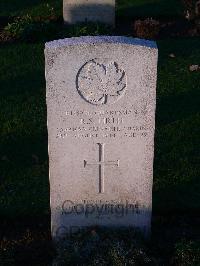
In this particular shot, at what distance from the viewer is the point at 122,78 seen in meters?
5.09

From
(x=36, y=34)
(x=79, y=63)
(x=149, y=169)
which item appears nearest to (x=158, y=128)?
(x=149, y=169)

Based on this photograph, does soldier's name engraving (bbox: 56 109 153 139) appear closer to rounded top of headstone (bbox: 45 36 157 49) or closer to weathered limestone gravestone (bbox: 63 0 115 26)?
rounded top of headstone (bbox: 45 36 157 49)

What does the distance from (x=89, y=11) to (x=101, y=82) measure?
5.97m

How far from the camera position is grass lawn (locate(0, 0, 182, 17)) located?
11.7 metres

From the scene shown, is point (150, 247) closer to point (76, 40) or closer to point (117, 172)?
point (117, 172)

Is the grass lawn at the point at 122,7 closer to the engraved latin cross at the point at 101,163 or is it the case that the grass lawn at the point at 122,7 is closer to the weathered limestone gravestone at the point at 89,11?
the weathered limestone gravestone at the point at 89,11

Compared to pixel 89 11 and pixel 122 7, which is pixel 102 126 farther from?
pixel 122 7

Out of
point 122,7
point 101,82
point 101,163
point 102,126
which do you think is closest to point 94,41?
point 101,82

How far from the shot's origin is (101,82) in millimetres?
5109

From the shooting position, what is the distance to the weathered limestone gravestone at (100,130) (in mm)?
5004

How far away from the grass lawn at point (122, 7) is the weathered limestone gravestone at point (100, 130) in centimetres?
660

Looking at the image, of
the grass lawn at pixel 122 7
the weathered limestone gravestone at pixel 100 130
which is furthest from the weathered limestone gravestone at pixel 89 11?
the weathered limestone gravestone at pixel 100 130

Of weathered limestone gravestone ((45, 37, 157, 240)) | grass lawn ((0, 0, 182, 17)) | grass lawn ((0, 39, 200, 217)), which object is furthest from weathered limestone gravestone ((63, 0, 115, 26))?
weathered limestone gravestone ((45, 37, 157, 240))

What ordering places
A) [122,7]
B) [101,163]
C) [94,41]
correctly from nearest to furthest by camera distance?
[94,41] → [101,163] → [122,7]
